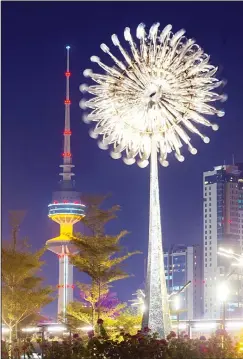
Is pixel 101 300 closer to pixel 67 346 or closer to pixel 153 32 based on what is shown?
pixel 153 32

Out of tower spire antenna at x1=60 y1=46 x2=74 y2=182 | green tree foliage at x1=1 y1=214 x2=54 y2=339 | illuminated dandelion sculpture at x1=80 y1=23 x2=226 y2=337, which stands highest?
tower spire antenna at x1=60 y1=46 x2=74 y2=182

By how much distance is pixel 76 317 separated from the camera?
4459 cm

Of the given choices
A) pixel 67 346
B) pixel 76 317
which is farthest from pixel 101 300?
pixel 67 346

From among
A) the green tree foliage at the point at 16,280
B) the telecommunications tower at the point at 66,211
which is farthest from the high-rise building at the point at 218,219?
the green tree foliage at the point at 16,280

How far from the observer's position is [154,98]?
29.0 m

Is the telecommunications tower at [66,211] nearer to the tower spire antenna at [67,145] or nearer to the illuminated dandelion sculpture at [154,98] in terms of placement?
the tower spire antenna at [67,145]

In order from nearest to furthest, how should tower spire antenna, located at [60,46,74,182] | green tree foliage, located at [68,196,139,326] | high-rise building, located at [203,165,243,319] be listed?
green tree foliage, located at [68,196,139,326] < tower spire antenna, located at [60,46,74,182] < high-rise building, located at [203,165,243,319]

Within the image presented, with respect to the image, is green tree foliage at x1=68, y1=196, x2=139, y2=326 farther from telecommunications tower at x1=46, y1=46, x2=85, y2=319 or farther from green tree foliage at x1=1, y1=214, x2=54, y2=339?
telecommunications tower at x1=46, y1=46, x2=85, y2=319

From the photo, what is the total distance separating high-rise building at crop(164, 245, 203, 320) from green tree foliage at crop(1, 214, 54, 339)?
4237 inches

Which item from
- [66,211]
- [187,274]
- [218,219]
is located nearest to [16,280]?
[66,211]

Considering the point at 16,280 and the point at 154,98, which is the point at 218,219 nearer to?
the point at 16,280

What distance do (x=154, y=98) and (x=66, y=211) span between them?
112 m

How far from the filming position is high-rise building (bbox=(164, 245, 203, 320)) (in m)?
154

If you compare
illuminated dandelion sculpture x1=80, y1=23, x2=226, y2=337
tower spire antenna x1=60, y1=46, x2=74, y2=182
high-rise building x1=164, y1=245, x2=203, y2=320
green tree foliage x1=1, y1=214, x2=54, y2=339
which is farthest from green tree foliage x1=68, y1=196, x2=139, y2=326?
high-rise building x1=164, y1=245, x2=203, y2=320
